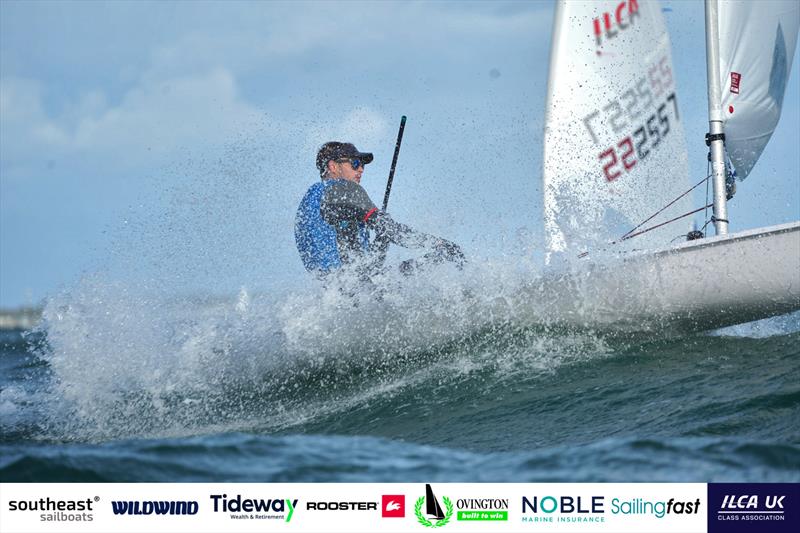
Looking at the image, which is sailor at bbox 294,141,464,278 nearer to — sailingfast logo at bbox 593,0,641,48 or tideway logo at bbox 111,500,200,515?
sailingfast logo at bbox 593,0,641,48

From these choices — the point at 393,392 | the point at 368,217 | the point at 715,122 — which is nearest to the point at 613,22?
the point at 715,122

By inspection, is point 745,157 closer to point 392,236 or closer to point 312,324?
point 392,236

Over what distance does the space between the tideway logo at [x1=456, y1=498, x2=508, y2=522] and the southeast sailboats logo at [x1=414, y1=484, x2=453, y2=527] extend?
0.11 feet

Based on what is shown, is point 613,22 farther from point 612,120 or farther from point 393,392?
point 393,392

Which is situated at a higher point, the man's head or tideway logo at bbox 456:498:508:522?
the man's head

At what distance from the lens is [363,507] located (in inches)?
120

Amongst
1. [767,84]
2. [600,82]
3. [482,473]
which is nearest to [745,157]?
[767,84]

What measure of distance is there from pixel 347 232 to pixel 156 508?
3.28m

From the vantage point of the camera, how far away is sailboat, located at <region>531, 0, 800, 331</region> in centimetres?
597

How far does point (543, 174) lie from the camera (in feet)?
25.3

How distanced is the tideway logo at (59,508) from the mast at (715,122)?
508cm

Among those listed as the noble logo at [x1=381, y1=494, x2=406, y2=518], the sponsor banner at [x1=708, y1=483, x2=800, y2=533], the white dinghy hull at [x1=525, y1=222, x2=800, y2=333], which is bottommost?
the sponsor banner at [x1=708, y1=483, x2=800, y2=533]

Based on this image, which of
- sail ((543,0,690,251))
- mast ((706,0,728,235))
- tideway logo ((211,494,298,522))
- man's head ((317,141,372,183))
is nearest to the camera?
tideway logo ((211,494,298,522))

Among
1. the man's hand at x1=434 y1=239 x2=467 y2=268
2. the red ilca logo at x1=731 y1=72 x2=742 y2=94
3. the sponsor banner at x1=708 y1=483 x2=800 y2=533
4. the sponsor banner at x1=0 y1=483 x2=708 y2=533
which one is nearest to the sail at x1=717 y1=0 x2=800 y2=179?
the red ilca logo at x1=731 y1=72 x2=742 y2=94
